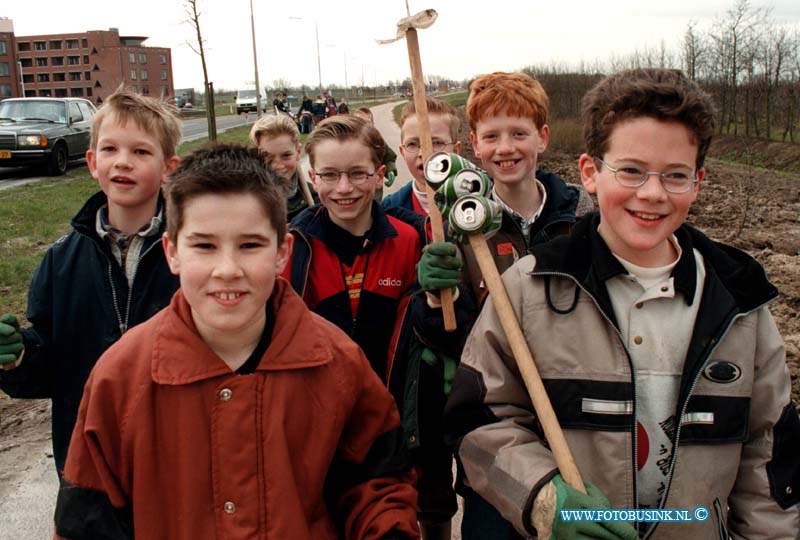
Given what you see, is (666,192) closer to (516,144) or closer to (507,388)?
(507,388)

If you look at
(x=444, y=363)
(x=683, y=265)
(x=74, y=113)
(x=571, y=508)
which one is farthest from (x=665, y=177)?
(x=74, y=113)

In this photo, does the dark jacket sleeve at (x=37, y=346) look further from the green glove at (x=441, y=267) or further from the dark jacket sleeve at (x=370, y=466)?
the green glove at (x=441, y=267)

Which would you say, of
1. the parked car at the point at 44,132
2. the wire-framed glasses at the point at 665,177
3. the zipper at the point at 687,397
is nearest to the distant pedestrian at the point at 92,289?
the wire-framed glasses at the point at 665,177

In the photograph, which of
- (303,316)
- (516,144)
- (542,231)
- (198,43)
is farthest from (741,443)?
(198,43)

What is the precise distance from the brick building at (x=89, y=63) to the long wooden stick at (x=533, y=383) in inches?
3851

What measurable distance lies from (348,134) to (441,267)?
100 cm

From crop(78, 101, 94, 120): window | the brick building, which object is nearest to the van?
crop(78, 101, 94, 120): window

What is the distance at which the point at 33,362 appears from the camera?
96.8 inches

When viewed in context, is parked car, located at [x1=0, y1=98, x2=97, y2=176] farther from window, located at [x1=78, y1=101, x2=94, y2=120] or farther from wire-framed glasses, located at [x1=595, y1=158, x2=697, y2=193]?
wire-framed glasses, located at [x1=595, y1=158, x2=697, y2=193]

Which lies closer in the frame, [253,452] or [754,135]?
[253,452]

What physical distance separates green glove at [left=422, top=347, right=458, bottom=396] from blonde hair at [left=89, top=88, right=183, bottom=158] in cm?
137

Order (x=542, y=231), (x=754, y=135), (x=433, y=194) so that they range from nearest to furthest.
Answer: (x=433, y=194)
(x=542, y=231)
(x=754, y=135)

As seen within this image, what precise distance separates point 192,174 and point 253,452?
31.5 inches

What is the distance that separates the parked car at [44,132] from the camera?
14.7m
